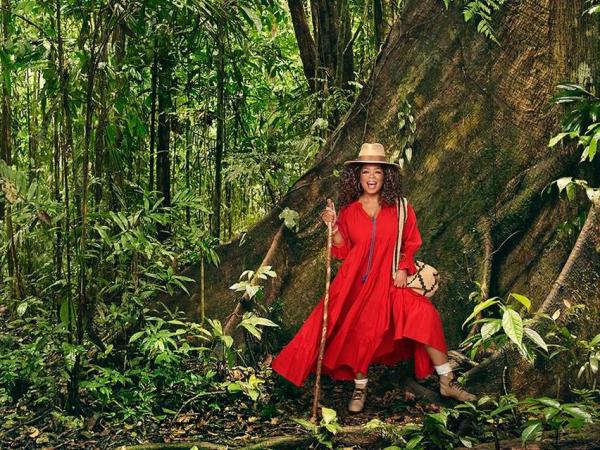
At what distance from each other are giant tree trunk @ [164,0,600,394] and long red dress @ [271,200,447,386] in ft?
2.00

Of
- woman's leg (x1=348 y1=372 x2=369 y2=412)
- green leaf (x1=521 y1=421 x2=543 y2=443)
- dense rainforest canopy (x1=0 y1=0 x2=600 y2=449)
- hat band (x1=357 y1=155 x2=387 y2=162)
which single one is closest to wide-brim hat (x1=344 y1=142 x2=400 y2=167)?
hat band (x1=357 y1=155 x2=387 y2=162)

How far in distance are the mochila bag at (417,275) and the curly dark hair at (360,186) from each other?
2.5 inches

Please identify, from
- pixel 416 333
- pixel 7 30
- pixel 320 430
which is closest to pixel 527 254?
pixel 416 333

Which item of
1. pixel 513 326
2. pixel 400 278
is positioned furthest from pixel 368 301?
pixel 513 326

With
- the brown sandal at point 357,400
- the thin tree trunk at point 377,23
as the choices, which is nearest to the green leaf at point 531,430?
the brown sandal at point 357,400

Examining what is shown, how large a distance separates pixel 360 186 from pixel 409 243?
0.42 meters

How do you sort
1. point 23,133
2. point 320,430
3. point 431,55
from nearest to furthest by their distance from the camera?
point 320,430, point 431,55, point 23,133

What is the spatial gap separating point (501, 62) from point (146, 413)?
295cm

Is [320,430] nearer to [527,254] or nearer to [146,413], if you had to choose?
[146,413]

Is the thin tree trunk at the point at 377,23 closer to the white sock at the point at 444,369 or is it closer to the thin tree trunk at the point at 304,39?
the thin tree trunk at the point at 304,39

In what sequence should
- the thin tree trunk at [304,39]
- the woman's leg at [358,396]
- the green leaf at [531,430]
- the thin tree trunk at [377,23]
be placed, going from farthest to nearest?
the thin tree trunk at [377,23] < the thin tree trunk at [304,39] < the woman's leg at [358,396] < the green leaf at [531,430]

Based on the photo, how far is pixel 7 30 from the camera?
5.12 m

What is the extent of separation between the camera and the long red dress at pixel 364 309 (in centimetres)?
439

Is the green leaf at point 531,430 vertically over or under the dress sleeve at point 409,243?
under
